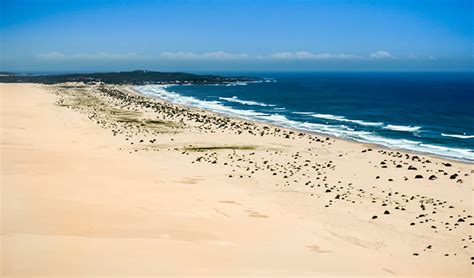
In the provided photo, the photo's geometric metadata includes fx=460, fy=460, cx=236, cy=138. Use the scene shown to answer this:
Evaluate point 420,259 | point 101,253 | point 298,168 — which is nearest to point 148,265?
point 101,253

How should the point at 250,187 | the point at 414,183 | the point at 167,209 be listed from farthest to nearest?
the point at 414,183, the point at 250,187, the point at 167,209

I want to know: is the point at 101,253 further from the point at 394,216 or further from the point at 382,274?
the point at 394,216

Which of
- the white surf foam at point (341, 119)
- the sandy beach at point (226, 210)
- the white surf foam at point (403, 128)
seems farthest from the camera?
the white surf foam at point (341, 119)

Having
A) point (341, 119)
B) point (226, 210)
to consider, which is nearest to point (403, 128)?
point (341, 119)

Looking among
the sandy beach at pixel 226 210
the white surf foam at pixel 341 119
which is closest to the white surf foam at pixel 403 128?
the white surf foam at pixel 341 119

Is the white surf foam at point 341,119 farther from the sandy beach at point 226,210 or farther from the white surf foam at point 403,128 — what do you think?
the sandy beach at point 226,210

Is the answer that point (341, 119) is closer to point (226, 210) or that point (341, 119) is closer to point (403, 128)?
point (403, 128)

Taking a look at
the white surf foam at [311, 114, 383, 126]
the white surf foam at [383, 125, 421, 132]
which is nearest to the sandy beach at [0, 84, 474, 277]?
the white surf foam at [383, 125, 421, 132]

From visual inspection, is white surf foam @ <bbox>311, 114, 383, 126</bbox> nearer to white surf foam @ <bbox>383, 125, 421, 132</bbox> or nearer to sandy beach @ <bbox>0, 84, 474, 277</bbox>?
white surf foam @ <bbox>383, 125, 421, 132</bbox>
